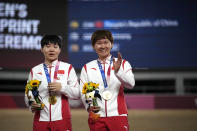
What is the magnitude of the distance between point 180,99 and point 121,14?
4.58m

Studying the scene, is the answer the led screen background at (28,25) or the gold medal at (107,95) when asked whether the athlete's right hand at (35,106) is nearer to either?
the gold medal at (107,95)

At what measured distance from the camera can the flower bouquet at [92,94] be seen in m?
2.45

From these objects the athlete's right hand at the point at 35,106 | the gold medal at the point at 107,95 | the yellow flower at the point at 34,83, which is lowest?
the athlete's right hand at the point at 35,106

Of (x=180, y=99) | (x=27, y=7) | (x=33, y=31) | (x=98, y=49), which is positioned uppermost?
(x=27, y=7)

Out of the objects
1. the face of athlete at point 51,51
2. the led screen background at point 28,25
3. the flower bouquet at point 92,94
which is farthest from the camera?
the led screen background at point 28,25

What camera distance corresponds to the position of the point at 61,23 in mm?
7258

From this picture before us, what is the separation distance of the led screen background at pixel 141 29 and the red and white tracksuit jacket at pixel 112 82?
14.6 feet

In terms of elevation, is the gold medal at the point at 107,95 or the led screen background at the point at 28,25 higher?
the led screen background at the point at 28,25

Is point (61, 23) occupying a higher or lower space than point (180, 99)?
higher

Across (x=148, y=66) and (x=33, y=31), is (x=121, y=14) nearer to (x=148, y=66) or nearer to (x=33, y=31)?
(x=148, y=66)

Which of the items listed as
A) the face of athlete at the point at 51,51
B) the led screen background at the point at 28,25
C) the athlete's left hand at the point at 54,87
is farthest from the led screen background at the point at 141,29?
the athlete's left hand at the point at 54,87

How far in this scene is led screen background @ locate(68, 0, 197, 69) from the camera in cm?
717

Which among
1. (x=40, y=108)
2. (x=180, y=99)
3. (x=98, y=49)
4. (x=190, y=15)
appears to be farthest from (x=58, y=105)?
(x=180, y=99)

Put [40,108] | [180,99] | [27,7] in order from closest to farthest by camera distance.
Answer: [40,108] < [27,7] < [180,99]
